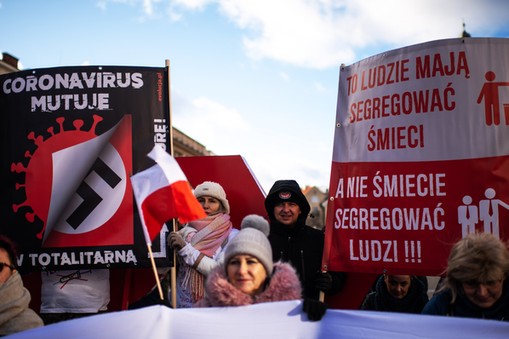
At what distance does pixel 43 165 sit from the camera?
3.88 m

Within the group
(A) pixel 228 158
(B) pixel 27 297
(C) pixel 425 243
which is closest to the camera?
(B) pixel 27 297

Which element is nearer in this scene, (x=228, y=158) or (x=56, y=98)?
(x=56, y=98)

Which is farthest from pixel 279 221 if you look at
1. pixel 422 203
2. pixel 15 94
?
pixel 15 94

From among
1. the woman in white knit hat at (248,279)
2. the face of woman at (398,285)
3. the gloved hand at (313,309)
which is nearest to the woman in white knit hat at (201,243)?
the woman in white knit hat at (248,279)

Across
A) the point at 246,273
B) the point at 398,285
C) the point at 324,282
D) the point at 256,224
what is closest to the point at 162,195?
the point at 256,224

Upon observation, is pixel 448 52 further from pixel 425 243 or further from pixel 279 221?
pixel 279 221

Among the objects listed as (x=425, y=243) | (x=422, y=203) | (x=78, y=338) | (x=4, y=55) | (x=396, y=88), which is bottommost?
(x=78, y=338)

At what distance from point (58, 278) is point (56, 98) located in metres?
1.28

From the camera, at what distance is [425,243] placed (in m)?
3.37

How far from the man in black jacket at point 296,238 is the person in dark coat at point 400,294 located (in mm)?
286

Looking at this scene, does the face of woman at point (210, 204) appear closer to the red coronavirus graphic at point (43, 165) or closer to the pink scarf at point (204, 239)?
the pink scarf at point (204, 239)

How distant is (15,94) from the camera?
401 centimetres

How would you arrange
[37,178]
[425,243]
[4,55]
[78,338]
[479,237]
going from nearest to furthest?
[78,338], [479,237], [425,243], [37,178], [4,55]

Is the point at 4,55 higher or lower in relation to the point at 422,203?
higher
